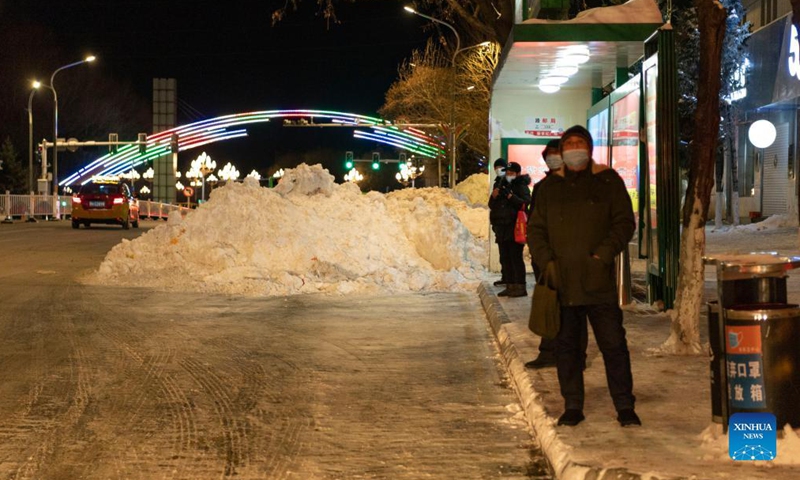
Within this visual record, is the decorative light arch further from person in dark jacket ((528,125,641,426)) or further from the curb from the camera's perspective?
person in dark jacket ((528,125,641,426))

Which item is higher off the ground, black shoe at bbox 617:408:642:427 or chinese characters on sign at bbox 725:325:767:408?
chinese characters on sign at bbox 725:325:767:408

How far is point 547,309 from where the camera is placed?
6.00m

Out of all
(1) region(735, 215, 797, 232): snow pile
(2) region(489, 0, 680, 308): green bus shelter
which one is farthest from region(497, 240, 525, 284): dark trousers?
(1) region(735, 215, 797, 232): snow pile

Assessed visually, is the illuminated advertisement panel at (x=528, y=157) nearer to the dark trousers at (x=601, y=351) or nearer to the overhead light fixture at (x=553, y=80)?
the overhead light fixture at (x=553, y=80)

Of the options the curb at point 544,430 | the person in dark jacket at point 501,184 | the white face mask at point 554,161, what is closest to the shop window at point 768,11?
the person in dark jacket at point 501,184

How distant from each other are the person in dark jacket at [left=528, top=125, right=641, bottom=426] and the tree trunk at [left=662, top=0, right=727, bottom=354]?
2.57 metres

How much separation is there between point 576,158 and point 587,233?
45 centimetres

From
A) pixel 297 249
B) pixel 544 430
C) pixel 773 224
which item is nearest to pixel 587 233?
pixel 544 430

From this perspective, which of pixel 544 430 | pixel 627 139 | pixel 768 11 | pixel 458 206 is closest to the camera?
pixel 544 430

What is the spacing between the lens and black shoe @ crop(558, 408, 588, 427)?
6.13m

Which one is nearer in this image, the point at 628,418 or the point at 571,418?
the point at 628,418

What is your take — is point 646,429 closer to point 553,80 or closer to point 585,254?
point 585,254

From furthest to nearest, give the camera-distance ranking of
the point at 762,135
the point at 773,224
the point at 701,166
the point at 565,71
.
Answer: the point at 773,224 < the point at 762,135 < the point at 565,71 < the point at 701,166

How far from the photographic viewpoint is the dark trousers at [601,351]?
6.03 m
